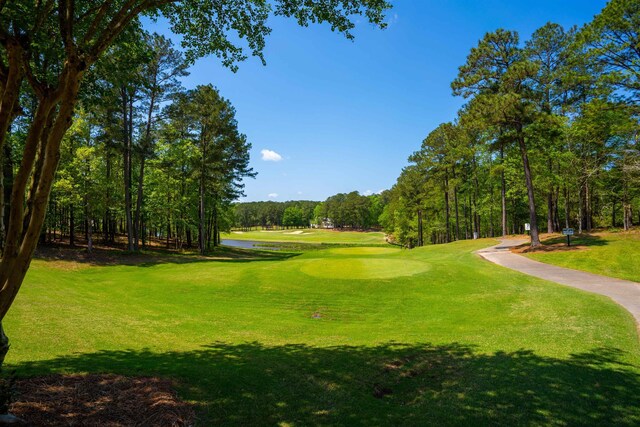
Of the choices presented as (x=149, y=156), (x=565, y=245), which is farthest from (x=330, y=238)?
(x=565, y=245)

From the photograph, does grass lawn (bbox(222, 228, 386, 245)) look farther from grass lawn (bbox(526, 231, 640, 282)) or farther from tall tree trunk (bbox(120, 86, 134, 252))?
tall tree trunk (bbox(120, 86, 134, 252))

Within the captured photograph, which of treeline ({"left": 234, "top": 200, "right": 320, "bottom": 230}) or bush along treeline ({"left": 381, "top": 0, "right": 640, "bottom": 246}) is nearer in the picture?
bush along treeline ({"left": 381, "top": 0, "right": 640, "bottom": 246})

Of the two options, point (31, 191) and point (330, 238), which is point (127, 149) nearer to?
Result: point (31, 191)

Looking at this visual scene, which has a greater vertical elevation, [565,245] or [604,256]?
[565,245]

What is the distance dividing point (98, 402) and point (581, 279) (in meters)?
19.7

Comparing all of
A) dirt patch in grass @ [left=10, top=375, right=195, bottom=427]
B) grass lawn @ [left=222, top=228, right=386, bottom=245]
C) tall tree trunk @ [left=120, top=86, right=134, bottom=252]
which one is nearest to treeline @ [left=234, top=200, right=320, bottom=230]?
grass lawn @ [left=222, top=228, right=386, bottom=245]

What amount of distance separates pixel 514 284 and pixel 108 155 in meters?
33.6

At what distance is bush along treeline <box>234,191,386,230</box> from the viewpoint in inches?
4609

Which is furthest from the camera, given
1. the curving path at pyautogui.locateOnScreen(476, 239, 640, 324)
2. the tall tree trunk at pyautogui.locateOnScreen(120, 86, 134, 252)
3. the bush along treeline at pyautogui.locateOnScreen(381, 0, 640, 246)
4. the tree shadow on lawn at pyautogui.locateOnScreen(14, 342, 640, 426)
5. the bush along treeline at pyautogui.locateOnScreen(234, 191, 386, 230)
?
the bush along treeline at pyautogui.locateOnScreen(234, 191, 386, 230)

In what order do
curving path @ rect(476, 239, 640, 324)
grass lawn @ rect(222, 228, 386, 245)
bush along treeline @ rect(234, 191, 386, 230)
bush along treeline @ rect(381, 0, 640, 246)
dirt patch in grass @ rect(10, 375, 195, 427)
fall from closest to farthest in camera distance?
dirt patch in grass @ rect(10, 375, 195, 427) → curving path @ rect(476, 239, 640, 324) → bush along treeline @ rect(381, 0, 640, 246) → grass lawn @ rect(222, 228, 386, 245) → bush along treeline @ rect(234, 191, 386, 230)

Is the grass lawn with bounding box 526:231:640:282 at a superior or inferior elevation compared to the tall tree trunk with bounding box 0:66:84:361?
inferior

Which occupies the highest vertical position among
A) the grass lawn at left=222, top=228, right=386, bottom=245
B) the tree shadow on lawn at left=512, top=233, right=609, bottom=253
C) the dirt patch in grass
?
the tree shadow on lawn at left=512, top=233, right=609, bottom=253

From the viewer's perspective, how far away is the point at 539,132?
24719 millimetres

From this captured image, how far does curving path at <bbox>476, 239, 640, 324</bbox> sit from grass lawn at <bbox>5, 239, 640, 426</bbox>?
1117 millimetres
